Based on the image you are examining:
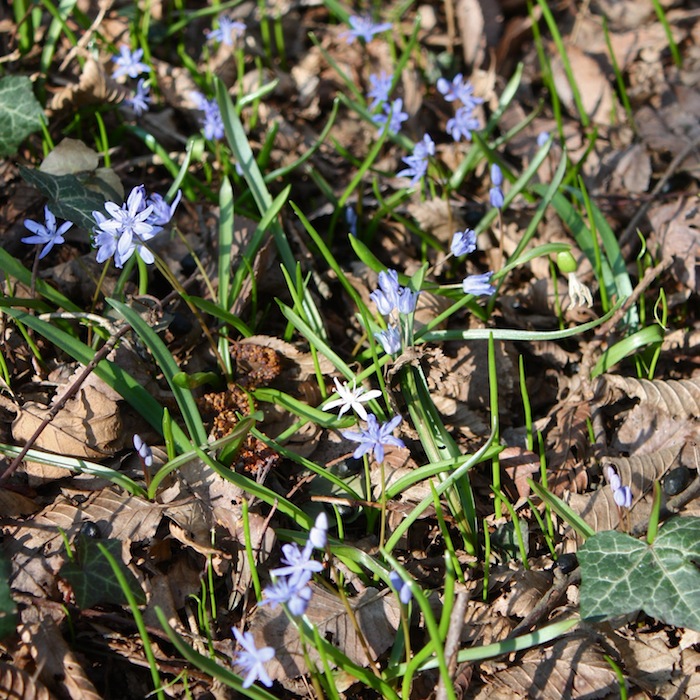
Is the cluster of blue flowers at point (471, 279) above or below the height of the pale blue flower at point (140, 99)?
below

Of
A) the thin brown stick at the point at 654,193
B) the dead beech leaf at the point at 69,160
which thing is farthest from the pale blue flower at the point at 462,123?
the dead beech leaf at the point at 69,160

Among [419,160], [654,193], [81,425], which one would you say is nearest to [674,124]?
[654,193]

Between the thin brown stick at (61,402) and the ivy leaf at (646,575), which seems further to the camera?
the thin brown stick at (61,402)

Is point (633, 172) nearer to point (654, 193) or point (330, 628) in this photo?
point (654, 193)

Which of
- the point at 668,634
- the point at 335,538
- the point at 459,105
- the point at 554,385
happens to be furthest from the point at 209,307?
the point at 459,105

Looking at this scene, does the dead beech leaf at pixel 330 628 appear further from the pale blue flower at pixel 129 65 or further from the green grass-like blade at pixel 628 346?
the pale blue flower at pixel 129 65

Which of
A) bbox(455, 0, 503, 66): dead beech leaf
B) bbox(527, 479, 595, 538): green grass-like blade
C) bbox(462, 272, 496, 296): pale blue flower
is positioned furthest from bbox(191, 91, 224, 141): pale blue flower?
bbox(527, 479, 595, 538): green grass-like blade
